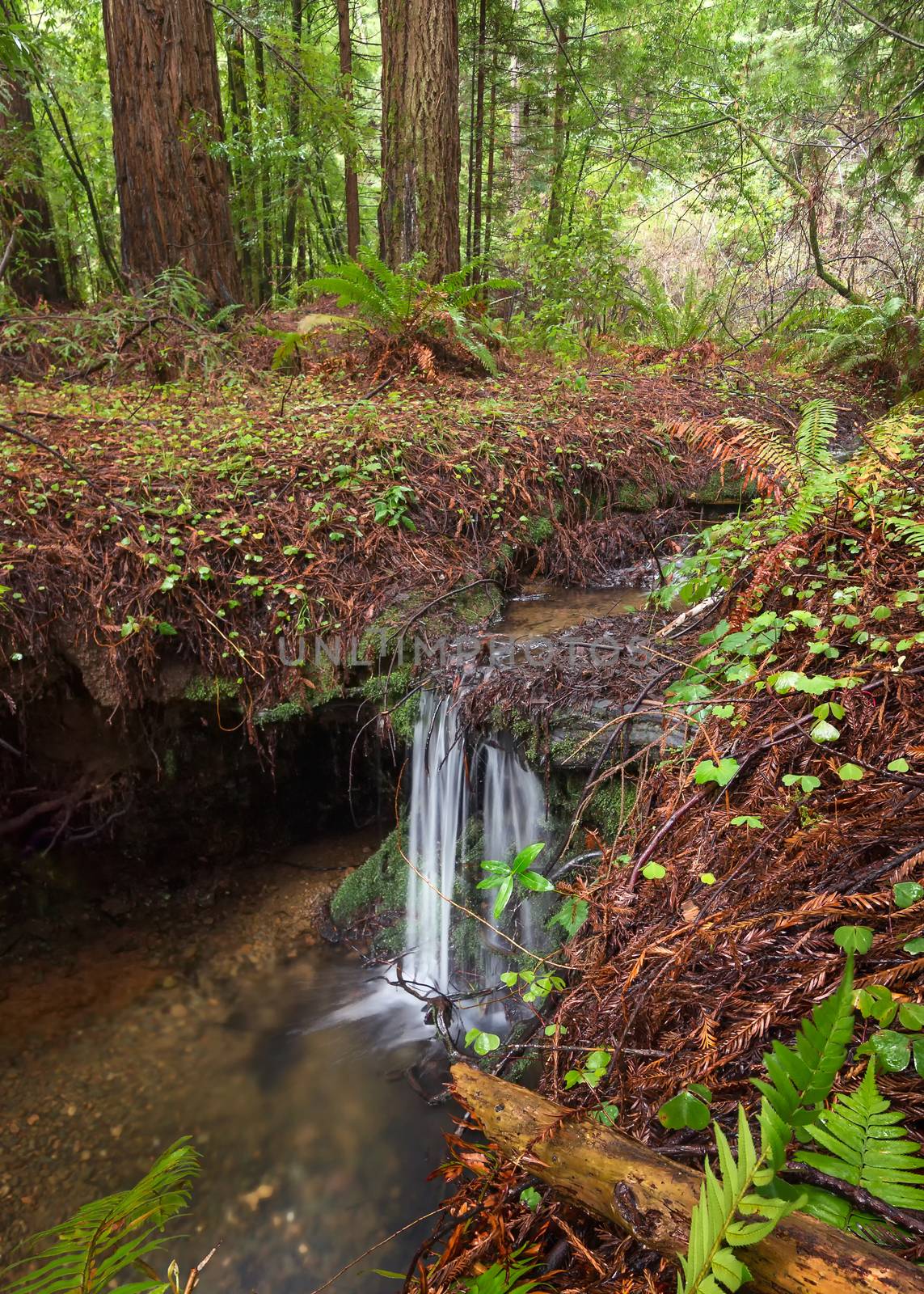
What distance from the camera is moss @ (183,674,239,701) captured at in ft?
12.5

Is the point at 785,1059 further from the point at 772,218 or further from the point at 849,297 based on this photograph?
the point at 772,218

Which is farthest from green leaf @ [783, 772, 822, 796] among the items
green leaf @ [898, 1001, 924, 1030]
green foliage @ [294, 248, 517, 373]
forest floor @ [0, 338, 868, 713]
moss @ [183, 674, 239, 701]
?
green foliage @ [294, 248, 517, 373]

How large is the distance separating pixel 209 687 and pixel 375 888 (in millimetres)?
1639

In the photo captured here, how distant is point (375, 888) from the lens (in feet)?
14.2

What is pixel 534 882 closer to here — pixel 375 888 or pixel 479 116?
pixel 375 888

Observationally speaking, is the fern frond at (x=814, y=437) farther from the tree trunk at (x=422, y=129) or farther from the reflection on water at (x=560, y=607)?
the tree trunk at (x=422, y=129)

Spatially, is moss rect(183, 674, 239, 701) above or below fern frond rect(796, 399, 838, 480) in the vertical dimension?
below

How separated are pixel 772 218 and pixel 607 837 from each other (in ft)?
31.4

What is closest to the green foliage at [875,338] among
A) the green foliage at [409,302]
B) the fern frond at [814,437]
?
the green foliage at [409,302]

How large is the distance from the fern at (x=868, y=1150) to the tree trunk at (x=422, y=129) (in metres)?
7.10

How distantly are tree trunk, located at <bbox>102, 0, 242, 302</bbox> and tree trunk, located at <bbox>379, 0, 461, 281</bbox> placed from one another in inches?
64.5

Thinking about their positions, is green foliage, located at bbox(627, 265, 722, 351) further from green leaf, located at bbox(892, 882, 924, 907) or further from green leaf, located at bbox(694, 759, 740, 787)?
green leaf, located at bbox(892, 882, 924, 907)

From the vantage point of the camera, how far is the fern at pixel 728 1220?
918 millimetres

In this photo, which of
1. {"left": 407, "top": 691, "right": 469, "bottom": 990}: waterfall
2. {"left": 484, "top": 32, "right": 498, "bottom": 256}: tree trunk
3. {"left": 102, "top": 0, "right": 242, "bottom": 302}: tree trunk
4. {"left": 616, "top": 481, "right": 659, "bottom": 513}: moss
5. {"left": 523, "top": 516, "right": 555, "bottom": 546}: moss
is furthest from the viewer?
{"left": 484, "top": 32, "right": 498, "bottom": 256}: tree trunk
